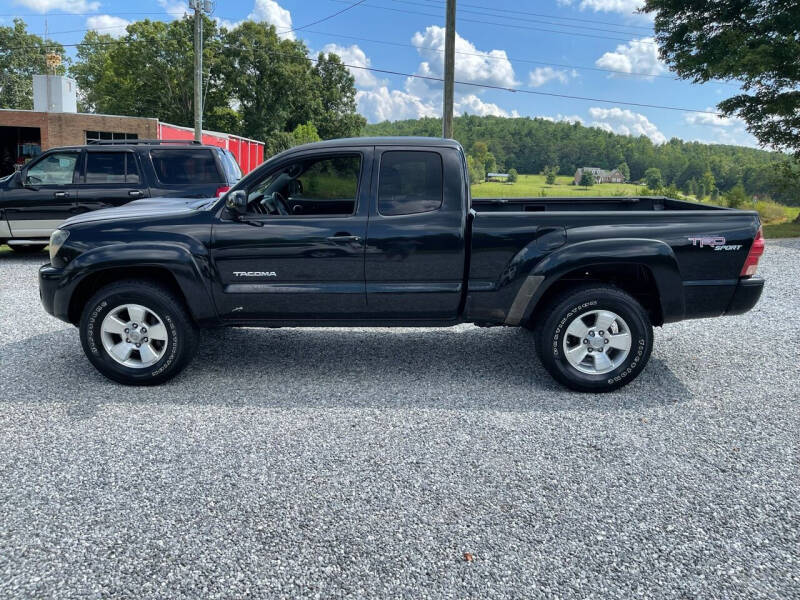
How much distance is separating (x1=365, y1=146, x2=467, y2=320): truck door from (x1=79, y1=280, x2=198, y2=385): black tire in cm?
145

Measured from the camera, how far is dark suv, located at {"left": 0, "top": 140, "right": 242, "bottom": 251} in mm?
9914

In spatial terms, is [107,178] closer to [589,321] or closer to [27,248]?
[27,248]

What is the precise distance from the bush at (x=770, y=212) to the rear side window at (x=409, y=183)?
23381 mm

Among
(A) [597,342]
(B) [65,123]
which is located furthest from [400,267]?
(B) [65,123]

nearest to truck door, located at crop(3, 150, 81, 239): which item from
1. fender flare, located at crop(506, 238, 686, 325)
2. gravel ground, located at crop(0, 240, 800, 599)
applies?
gravel ground, located at crop(0, 240, 800, 599)

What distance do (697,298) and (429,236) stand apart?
2.06 metres

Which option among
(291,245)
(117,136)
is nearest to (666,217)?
(291,245)

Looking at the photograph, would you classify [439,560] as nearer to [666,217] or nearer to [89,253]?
[666,217]

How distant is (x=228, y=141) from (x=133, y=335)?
123ft

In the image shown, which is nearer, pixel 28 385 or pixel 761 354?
pixel 28 385

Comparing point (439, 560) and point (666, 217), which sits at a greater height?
point (666, 217)

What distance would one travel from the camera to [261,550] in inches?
105

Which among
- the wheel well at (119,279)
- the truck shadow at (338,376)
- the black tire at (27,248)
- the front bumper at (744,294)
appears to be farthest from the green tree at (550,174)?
the wheel well at (119,279)

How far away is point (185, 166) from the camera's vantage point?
32.4 ft
